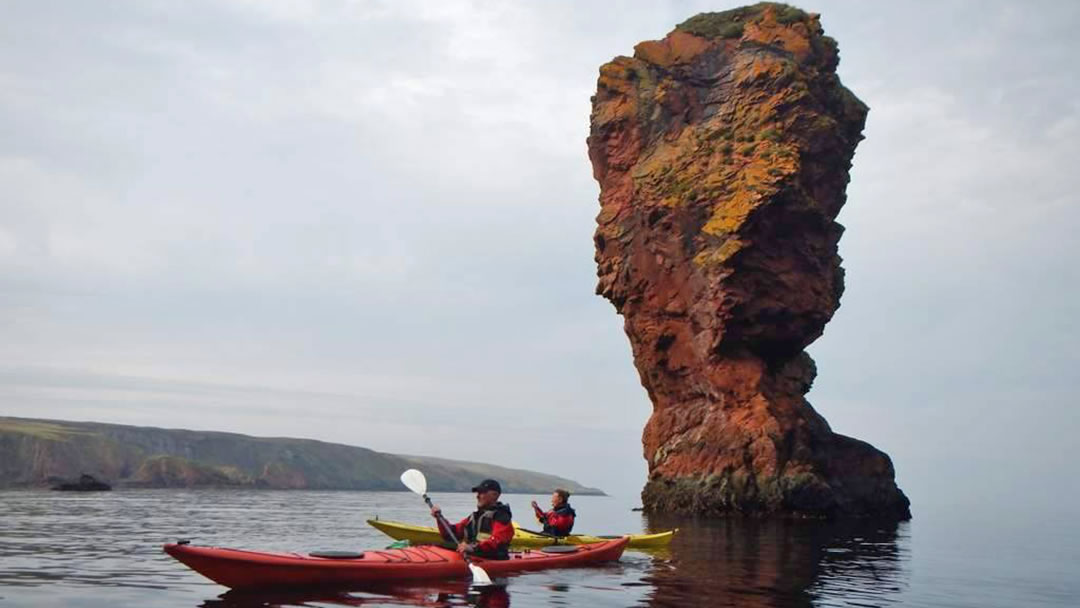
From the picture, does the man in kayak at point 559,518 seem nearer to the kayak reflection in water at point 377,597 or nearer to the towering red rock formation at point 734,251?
the kayak reflection in water at point 377,597

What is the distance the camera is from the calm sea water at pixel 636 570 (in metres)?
14.5

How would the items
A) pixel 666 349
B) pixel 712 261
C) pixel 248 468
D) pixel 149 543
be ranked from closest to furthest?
pixel 149 543 → pixel 712 261 → pixel 666 349 → pixel 248 468

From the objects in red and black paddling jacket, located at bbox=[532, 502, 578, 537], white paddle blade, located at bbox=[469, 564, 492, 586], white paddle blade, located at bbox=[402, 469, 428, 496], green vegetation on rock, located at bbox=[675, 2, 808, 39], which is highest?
green vegetation on rock, located at bbox=[675, 2, 808, 39]

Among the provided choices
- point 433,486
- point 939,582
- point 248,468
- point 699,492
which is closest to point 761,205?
point 699,492

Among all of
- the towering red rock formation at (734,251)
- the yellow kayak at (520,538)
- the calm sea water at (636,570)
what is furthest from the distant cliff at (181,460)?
the yellow kayak at (520,538)

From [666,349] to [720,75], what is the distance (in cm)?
1588

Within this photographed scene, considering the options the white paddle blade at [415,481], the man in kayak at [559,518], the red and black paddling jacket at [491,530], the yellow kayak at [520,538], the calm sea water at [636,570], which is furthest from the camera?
the man in kayak at [559,518]

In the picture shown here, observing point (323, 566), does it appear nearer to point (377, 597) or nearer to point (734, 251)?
point (377, 597)

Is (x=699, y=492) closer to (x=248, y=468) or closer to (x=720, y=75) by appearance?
(x=720, y=75)

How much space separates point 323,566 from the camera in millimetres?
14578

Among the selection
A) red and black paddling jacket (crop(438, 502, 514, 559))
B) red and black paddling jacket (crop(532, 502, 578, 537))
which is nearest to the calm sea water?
red and black paddling jacket (crop(438, 502, 514, 559))

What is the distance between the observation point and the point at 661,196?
166 feet

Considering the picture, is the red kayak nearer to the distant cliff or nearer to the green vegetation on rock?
the green vegetation on rock

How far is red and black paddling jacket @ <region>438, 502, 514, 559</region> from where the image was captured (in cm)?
1730
